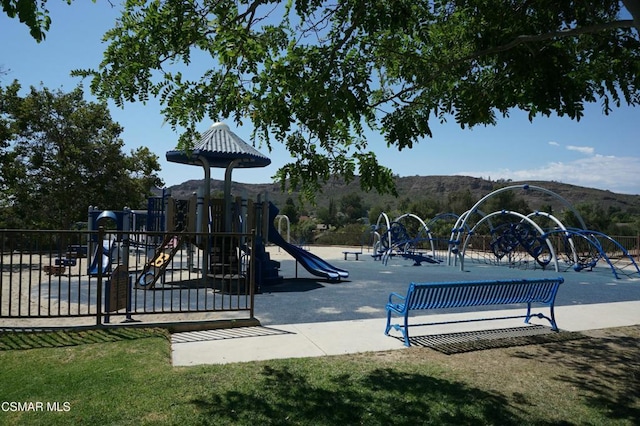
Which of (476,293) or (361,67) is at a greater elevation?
(361,67)

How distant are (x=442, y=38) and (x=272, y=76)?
127 inches

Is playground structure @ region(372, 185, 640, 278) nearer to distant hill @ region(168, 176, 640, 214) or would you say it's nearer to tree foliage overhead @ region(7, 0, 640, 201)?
tree foliage overhead @ region(7, 0, 640, 201)

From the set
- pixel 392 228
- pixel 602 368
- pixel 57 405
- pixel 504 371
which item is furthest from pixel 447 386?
pixel 392 228

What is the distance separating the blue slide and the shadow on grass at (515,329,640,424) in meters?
8.82

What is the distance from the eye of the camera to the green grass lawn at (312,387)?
169 inches

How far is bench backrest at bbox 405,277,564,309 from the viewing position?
24.1 feet

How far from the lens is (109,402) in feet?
14.5

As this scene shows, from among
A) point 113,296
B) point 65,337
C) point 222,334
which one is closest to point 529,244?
point 222,334

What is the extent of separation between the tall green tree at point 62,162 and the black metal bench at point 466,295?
23.8m

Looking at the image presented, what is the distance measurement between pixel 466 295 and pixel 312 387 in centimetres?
365

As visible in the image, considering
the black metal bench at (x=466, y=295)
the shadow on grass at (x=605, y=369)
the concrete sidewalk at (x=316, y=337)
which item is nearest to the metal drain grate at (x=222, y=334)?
the concrete sidewalk at (x=316, y=337)

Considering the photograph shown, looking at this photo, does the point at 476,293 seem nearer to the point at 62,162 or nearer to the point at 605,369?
the point at 605,369

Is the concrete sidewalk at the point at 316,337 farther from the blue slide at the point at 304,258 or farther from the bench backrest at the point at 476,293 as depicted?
the blue slide at the point at 304,258

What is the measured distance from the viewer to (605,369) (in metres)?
6.07
